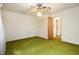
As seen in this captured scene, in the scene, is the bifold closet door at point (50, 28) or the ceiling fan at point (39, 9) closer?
the ceiling fan at point (39, 9)

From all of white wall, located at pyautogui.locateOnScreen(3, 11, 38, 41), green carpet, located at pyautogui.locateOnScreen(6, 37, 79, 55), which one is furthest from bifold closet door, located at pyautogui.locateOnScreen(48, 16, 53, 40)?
white wall, located at pyautogui.locateOnScreen(3, 11, 38, 41)

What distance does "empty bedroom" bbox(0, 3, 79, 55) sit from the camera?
1.45 m

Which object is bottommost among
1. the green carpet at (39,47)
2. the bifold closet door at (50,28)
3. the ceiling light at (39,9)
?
the green carpet at (39,47)

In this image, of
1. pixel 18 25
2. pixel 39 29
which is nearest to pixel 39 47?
pixel 39 29

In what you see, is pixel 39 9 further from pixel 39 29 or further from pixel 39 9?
pixel 39 29

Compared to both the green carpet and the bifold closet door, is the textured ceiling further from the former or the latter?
the green carpet

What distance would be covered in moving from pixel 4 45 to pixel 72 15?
4.42 ft

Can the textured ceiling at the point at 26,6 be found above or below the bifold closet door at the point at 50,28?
above

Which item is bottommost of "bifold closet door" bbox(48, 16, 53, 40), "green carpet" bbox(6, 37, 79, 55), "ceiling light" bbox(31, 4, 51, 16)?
"green carpet" bbox(6, 37, 79, 55)

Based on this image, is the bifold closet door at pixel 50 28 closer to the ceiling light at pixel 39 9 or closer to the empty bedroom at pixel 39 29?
the empty bedroom at pixel 39 29

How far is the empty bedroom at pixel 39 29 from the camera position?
56.9 inches

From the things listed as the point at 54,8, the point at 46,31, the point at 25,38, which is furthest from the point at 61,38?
the point at 25,38

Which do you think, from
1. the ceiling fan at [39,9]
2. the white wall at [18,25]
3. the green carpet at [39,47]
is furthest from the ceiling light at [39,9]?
the green carpet at [39,47]

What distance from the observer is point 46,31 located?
5.55 ft
